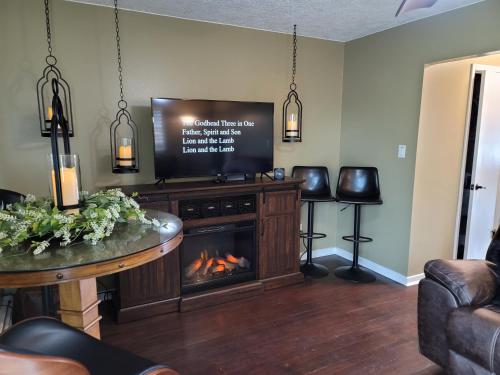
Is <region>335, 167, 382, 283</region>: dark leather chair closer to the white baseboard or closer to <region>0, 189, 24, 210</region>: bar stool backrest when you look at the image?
the white baseboard

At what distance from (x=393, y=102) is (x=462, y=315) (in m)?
2.15

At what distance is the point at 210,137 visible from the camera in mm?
3010

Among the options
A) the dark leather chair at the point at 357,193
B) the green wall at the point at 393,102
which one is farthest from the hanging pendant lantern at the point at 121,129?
the green wall at the point at 393,102

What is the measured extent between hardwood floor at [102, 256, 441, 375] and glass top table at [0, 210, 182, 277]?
1.10 metres

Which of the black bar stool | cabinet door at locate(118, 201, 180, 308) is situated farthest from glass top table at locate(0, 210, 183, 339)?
the black bar stool

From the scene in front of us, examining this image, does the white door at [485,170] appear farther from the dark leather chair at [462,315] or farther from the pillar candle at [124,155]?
the pillar candle at [124,155]

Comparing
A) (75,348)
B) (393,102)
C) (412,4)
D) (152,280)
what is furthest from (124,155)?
(393,102)

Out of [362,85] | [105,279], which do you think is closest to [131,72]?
[105,279]

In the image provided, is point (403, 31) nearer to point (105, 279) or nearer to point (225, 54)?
point (225, 54)

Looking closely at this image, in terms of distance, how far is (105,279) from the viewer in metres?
3.03

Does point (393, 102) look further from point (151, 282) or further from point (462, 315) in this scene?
point (151, 282)

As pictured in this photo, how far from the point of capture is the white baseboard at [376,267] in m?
3.39

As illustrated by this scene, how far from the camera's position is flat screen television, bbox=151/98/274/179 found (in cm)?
283

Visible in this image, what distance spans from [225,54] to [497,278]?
270 centimetres
